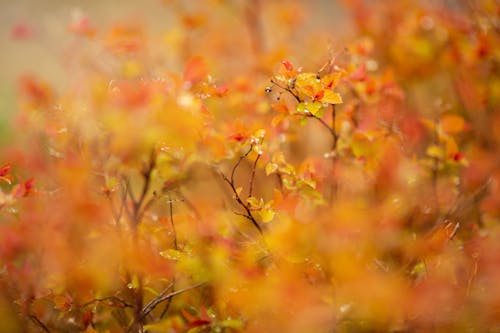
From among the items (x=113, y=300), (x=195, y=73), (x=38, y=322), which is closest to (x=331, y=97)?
(x=195, y=73)

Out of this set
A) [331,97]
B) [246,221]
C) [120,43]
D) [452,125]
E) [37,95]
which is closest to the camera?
[331,97]

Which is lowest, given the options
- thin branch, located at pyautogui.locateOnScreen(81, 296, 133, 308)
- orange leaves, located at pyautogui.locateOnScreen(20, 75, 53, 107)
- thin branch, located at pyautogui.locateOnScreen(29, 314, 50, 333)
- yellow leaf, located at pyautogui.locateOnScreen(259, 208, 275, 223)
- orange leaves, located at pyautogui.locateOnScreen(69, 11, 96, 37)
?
thin branch, located at pyautogui.locateOnScreen(29, 314, 50, 333)

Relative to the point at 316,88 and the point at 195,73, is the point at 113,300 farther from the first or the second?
the point at 316,88

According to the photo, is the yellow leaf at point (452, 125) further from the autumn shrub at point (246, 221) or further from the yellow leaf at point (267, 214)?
the yellow leaf at point (267, 214)

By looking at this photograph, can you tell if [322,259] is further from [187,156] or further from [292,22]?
[292,22]

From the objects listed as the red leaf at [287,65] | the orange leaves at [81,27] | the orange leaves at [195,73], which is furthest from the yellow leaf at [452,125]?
the orange leaves at [81,27]

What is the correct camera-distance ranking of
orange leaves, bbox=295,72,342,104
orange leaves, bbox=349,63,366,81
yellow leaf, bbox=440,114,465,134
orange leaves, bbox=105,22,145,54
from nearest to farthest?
1. orange leaves, bbox=295,72,342,104
2. orange leaves, bbox=349,63,366,81
3. yellow leaf, bbox=440,114,465,134
4. orange leaves, bbox=105,22,145,54

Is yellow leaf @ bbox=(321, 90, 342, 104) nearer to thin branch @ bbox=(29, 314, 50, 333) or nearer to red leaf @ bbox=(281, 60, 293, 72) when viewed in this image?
red leaf @ bbox=(281, 60, 293, 72)

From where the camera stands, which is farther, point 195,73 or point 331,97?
point 195,73

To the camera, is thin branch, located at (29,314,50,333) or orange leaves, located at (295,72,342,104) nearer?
orange leaves, located at (295,72,342,104)

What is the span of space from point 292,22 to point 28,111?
2.74m

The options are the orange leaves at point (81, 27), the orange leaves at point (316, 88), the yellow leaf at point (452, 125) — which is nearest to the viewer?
the orange leaves at point (316, 88)

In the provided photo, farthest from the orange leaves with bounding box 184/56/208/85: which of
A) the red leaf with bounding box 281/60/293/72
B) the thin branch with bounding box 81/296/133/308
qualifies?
the thin branch with bounding box 81/296/133/308

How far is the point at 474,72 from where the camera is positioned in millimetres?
4129
